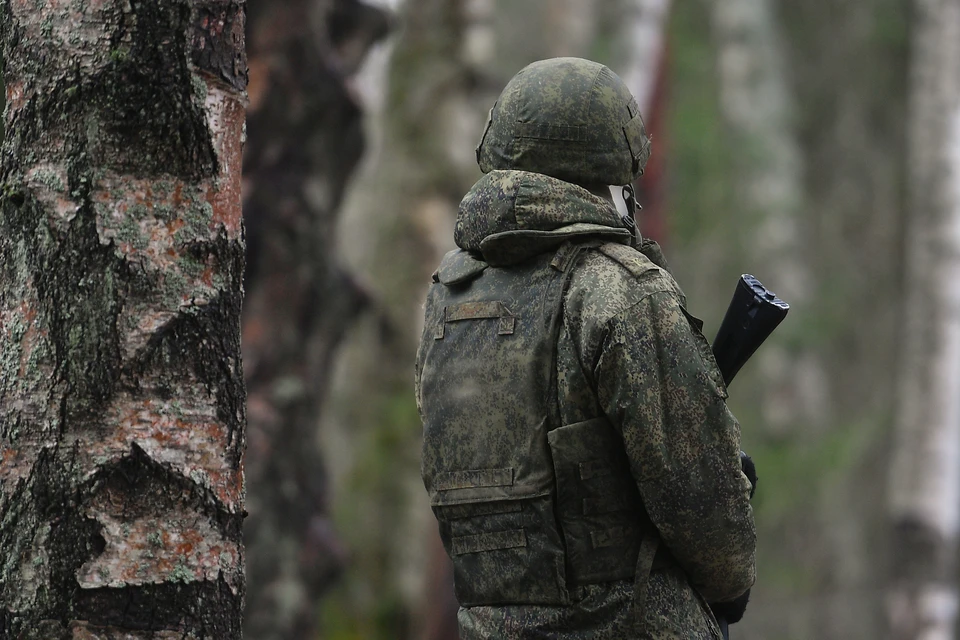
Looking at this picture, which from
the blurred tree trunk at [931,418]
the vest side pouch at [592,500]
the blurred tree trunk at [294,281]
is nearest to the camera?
the vest side pouch at [592,500]

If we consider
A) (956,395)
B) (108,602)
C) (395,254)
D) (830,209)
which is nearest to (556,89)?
(108,602)

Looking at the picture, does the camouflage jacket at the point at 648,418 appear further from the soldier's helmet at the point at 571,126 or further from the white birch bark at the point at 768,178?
the white birch bark at the point at 768,178

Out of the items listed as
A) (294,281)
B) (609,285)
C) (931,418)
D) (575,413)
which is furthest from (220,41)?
(931,418)

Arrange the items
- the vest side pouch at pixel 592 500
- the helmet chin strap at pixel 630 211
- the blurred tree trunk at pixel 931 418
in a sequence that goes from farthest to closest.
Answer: the blurred tree trunk at pixel 931 418 → the helmet chin strap at pixel 630 211 → the vest side pouch at pixel 592 500

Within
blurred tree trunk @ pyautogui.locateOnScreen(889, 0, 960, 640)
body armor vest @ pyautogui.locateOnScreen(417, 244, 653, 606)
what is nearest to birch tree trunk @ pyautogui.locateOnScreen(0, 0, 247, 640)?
body armor vest @ pyautogui.locateOnScreen(417, 244, 653, 606)

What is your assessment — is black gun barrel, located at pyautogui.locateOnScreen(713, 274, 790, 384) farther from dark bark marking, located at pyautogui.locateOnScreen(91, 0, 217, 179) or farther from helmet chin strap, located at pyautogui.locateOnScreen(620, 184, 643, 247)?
dark bark marking, located at pyautogui.locateOnScreen(91, 0, 217, 179)

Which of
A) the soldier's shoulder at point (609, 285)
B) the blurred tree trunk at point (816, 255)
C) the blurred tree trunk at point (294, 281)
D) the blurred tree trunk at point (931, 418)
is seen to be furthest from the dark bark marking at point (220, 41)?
the blurred tree trunk at point (816, 255)

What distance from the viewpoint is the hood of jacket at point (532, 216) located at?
123 inches

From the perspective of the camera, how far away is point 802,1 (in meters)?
19.1

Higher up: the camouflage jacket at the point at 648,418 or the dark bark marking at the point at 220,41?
the dark bark marking at the point at 220,41

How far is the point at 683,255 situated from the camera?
58.6ft

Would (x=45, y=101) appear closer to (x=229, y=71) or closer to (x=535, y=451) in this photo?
(x=229, y=71)

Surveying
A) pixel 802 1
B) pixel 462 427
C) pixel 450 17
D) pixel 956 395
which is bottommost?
pixel 956 395

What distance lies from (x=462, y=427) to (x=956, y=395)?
26.1 feet
